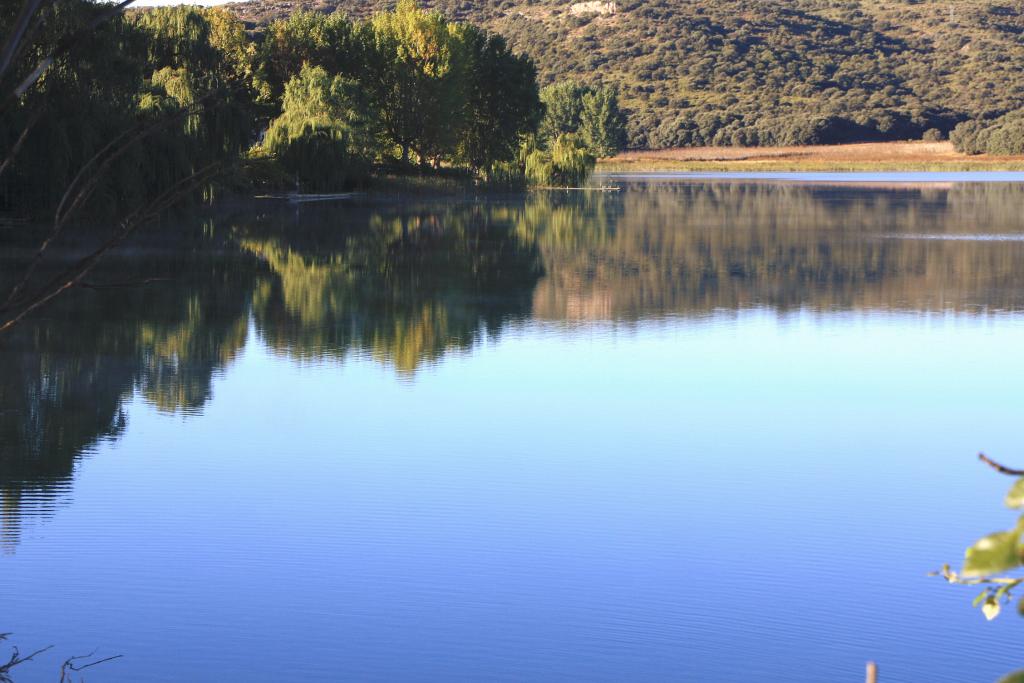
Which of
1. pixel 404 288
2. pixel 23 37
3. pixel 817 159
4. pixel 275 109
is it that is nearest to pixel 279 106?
pixel 275 109

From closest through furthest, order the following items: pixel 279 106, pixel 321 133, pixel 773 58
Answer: pixel 321 133
pixel 279 106
pixel 773 58

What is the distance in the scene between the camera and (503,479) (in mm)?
10000

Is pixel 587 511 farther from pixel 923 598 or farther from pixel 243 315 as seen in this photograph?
pixel 243 315

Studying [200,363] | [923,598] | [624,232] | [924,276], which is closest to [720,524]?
[923,598]

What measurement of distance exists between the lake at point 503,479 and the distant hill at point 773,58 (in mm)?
99421

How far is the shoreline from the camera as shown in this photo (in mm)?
104750

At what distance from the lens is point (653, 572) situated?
789 centimetres

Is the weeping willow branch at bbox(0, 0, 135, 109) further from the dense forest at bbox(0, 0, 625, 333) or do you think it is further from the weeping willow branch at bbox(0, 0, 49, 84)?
the dense forest at bbox(0, 0, 625, 333)

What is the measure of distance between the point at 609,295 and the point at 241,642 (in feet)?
51.4

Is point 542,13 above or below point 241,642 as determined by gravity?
above

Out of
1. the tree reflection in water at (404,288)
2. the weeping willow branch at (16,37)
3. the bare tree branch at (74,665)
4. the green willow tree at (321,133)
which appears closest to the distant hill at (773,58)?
the green willow tree at (321,133)

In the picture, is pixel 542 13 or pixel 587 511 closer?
pixel 587 511

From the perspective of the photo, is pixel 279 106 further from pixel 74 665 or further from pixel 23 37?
pixel 23 37

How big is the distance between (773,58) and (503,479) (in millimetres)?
131379
